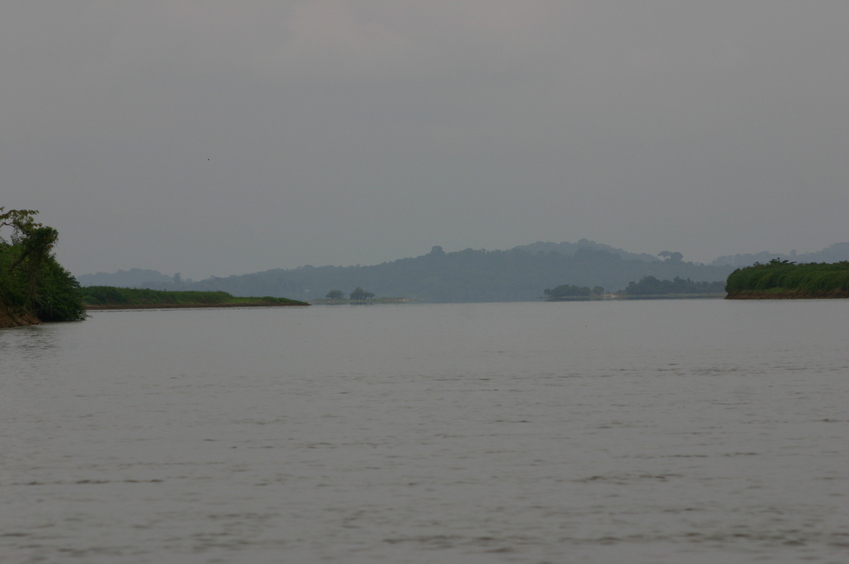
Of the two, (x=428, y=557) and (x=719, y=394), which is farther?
(x=719, y=394)

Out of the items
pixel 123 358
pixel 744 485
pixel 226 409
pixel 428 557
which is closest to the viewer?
pixel 428 557

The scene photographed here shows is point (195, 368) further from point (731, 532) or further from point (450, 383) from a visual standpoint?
point (731, 532)

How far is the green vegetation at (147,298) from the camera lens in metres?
152

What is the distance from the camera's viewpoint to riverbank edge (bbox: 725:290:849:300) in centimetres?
13988

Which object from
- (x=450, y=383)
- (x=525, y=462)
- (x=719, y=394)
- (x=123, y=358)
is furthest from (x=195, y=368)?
(x=525, y=462)

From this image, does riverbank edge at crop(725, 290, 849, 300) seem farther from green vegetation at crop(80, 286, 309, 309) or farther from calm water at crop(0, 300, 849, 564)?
calm water at crop(0, 300, 849, 564)

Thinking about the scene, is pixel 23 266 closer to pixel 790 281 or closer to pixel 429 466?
pixel 429 466

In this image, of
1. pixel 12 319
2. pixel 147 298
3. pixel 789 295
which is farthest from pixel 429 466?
pixel 147 298

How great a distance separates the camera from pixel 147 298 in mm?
166250

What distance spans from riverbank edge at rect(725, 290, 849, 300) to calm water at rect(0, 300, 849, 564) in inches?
4724

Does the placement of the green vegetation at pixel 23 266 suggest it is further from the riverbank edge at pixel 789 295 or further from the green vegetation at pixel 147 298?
the riverbank edge at pixel 789 295

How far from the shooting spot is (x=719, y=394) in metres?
22.7

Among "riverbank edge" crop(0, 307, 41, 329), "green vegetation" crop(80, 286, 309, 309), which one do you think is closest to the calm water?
"riverbank edge" crop(0, 307, 41, 329)

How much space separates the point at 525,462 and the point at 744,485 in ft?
10.6
